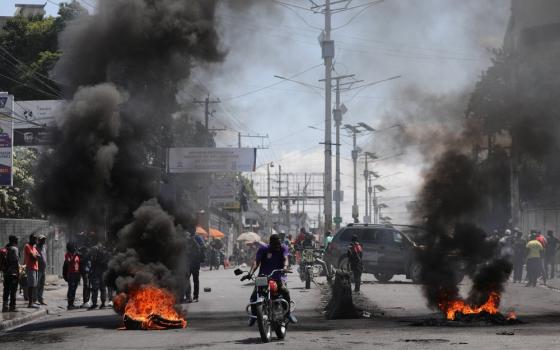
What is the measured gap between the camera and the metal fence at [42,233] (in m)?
31.3

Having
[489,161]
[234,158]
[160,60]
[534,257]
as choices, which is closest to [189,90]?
[160,60]

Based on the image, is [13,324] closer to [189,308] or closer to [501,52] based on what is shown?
[189,308]

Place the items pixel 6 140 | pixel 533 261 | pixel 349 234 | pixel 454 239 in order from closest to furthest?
pixel 454 239, pixel 6 140, pixel 533 261, pixel 349 234

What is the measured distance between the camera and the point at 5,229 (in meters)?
31.2

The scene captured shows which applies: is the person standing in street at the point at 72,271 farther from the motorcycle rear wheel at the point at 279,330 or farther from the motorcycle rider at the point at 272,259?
the motorcycle rear wheel at the point at 279,330

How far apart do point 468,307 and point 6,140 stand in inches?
711

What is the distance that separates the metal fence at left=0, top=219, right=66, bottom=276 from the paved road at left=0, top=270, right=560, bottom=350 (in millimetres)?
10935

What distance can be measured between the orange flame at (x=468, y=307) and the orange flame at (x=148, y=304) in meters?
5.07

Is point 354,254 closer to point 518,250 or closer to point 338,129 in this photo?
point 518,250

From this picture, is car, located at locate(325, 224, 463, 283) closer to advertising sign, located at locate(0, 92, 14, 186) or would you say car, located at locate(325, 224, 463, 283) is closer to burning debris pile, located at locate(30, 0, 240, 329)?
advertising sign, located at locate(0, 92, 14, 186)

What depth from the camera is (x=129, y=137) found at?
18922 mm

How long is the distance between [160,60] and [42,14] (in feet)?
147

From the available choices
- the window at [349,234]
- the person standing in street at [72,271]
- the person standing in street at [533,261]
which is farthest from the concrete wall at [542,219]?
the person standing in street at [72,271]

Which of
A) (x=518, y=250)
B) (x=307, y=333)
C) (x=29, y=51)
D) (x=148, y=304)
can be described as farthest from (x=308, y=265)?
(x=29, y=51)
